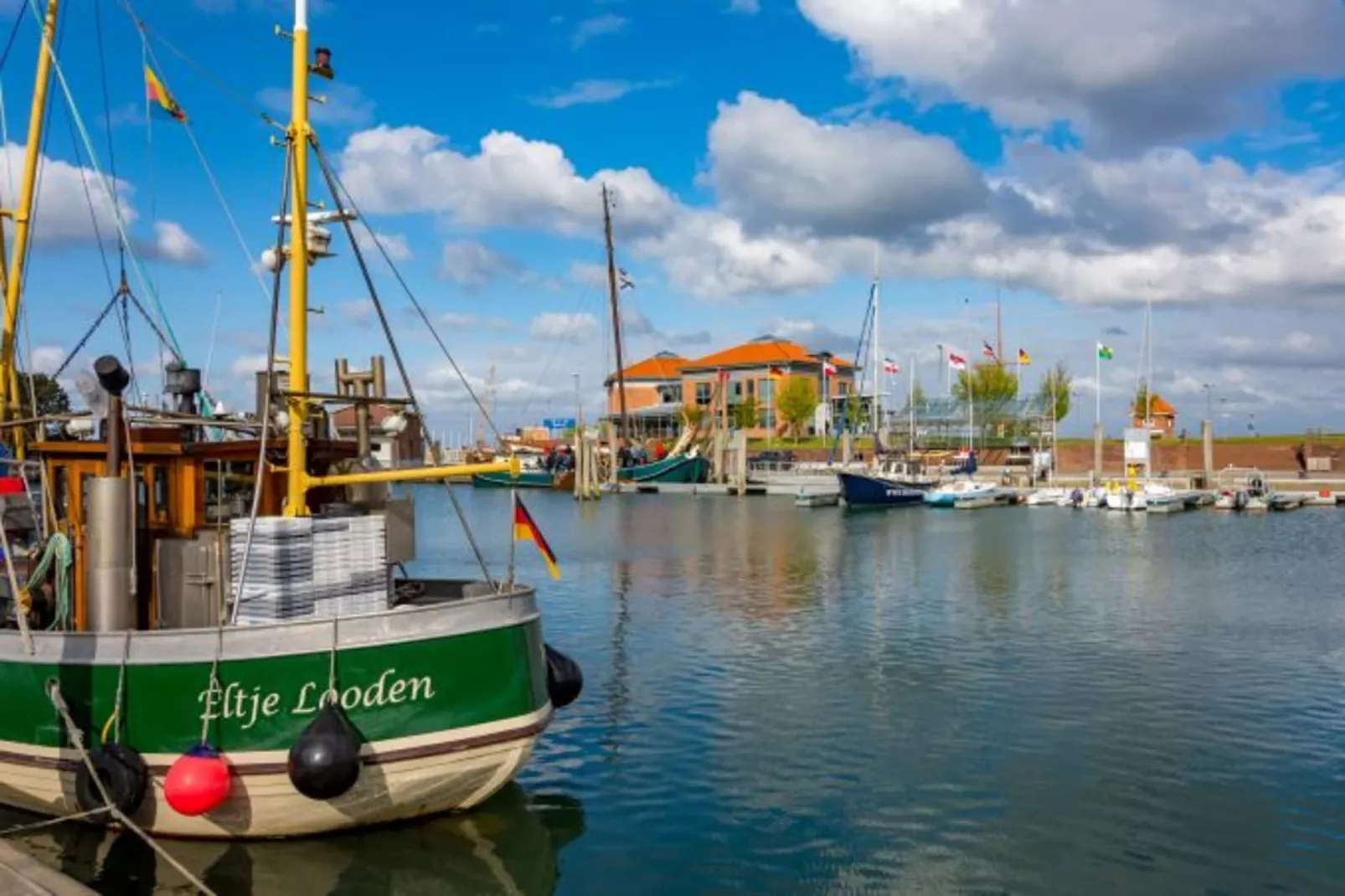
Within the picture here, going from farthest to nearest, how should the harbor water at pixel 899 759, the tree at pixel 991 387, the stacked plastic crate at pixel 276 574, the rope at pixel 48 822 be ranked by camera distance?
the tree at pixel 991 387
the stacked plastic crate at pixel 276 574
the harbor water at pixel 899 759
the rope at pixel 48 822

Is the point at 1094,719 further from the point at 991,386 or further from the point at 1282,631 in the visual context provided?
the point at 991,386

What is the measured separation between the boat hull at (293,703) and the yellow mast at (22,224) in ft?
22.9

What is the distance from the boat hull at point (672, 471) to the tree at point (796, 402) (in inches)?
1502

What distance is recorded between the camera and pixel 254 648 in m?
11.3

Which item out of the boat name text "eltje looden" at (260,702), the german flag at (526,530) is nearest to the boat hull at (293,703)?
the boat name text "eltje looden" at (260,702)

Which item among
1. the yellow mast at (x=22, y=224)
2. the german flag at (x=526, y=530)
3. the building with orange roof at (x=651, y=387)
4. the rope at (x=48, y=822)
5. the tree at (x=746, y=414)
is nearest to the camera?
the rope at (x=48, y=822)

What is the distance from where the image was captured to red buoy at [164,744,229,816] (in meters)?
10.8

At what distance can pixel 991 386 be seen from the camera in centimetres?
12494

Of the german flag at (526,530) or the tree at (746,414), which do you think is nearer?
the german flag at (526,530)

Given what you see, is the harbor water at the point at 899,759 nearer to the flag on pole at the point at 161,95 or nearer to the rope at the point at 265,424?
the rope at the point at 265,424

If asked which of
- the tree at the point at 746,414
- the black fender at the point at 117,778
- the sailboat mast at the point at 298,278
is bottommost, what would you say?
the black fender at the point at 117,778

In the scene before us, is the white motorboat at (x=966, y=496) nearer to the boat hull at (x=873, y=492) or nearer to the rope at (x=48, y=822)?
the boat hull at (x=873, y=492)

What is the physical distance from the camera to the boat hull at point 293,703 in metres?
11.4

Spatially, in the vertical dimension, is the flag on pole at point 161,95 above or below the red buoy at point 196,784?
above
